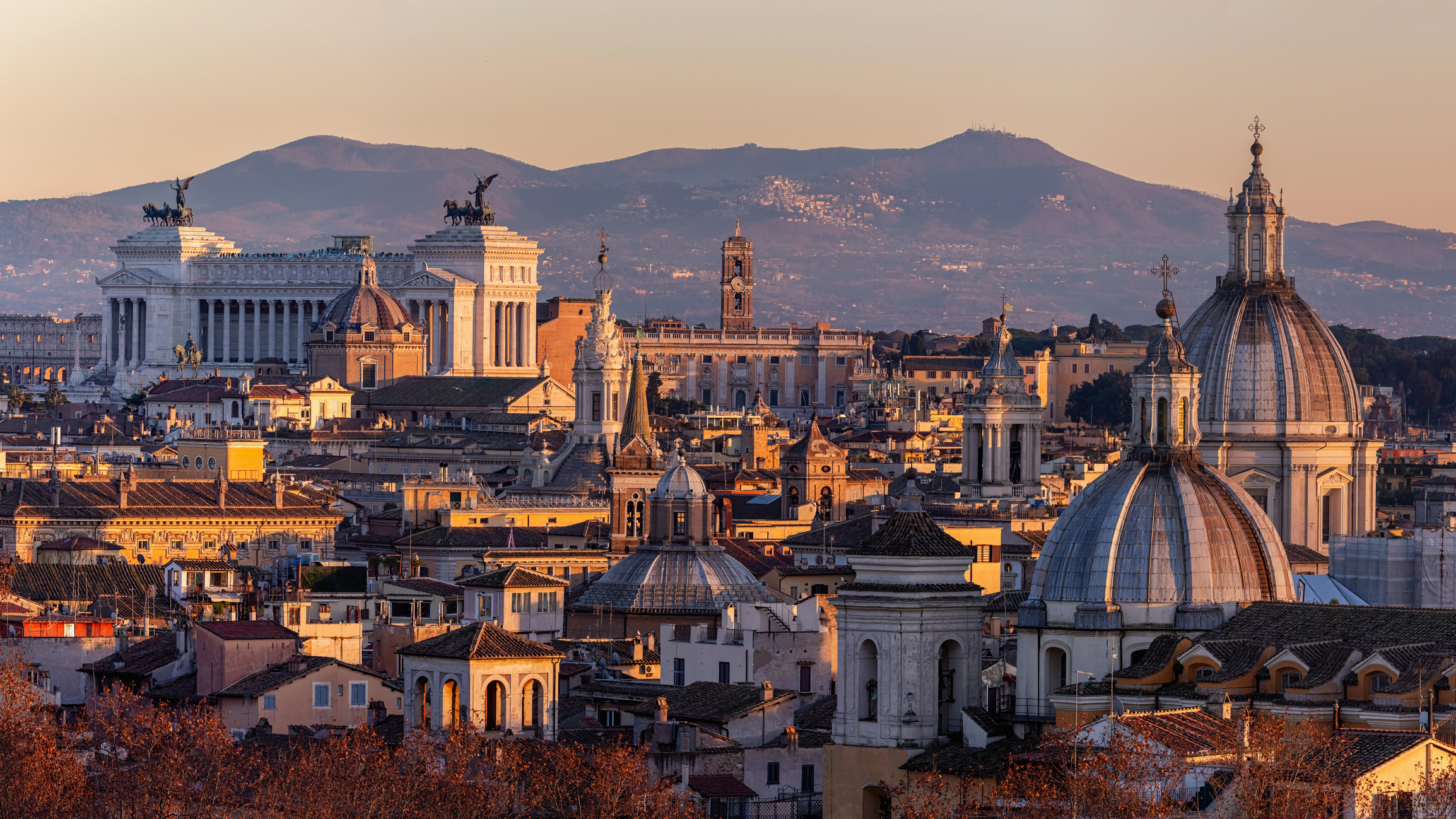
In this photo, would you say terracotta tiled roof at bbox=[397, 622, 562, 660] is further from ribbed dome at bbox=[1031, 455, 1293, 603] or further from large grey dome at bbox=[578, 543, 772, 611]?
large grey dome at bbox=[578, 543, 772, 611]

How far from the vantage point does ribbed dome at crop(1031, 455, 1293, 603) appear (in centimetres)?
4441

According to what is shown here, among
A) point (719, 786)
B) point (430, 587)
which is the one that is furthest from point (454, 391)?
point (719, 786)

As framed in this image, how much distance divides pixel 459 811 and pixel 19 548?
49.2 metres

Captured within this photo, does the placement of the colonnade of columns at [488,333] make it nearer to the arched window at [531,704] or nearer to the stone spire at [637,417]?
the stone spire at [637,417]

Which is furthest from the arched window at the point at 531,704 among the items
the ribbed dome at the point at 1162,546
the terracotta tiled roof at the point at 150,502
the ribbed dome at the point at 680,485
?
the terracotta tiled roof at the point at 150,502

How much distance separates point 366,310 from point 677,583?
10361 centimetres

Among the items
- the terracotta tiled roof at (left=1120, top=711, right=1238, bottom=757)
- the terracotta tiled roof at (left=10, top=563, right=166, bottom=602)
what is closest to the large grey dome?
the terracotta tiled roof at (left=10, top=563, right=166, bottom=602)

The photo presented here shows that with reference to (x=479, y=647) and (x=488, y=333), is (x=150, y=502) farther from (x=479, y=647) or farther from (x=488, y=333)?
(x=488, y=333)

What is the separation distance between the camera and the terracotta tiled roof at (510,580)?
63938 mm

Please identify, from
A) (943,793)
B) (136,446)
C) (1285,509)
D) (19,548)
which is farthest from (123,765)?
(136,446)

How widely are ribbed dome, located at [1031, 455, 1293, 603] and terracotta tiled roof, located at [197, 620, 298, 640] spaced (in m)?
13.0

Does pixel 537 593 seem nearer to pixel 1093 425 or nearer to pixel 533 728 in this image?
pixel 533 728

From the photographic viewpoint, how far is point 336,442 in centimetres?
13275

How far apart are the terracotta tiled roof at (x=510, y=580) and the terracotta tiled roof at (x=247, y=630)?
359 inches
